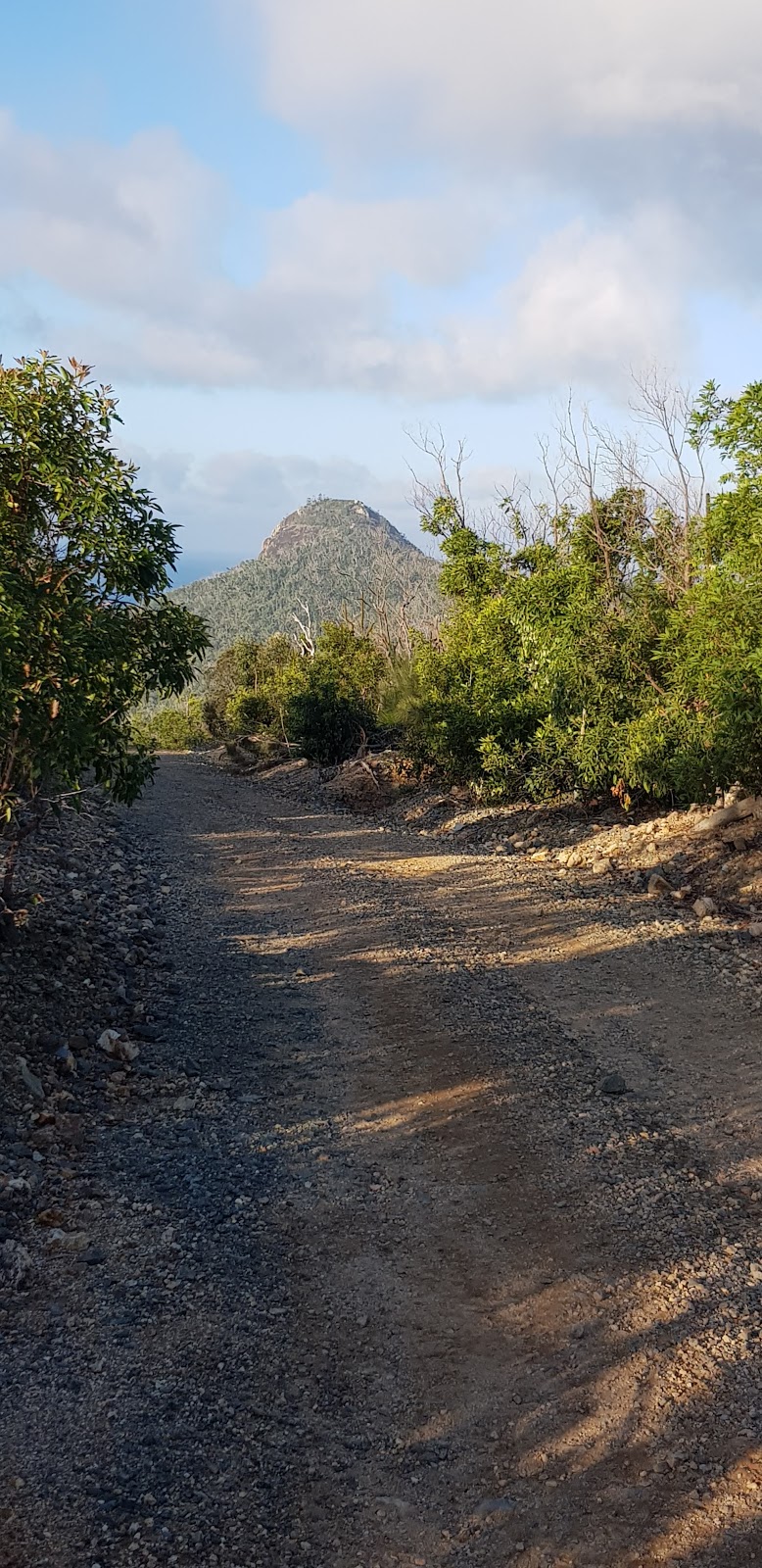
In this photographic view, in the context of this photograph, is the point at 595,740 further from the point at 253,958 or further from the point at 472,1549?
the point at 472,1549

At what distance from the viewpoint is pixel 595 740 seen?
13.5 meters

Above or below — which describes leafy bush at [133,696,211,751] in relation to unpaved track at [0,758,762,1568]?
above

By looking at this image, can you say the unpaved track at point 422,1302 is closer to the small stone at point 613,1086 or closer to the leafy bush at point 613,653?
the small stone at point 613,1086

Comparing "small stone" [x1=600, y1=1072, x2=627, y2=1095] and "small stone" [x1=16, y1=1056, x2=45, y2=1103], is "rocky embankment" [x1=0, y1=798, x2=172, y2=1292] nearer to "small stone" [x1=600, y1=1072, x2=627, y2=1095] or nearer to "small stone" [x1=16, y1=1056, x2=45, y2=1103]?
"small stone" [x1=16, y1=1056, x2=45, y2=1103]

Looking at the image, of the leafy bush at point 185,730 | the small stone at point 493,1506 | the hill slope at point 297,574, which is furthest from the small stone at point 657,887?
the hill slope at point 297,574

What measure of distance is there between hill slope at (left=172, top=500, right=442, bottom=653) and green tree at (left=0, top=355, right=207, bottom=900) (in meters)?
60.0

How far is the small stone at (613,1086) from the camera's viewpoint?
5930 mm

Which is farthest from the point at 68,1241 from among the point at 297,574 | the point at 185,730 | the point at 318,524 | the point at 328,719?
the point at 318,524

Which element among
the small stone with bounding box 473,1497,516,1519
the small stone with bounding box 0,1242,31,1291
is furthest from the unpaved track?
the small stone with bounding box 0,1242,31,1291

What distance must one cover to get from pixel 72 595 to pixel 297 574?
105 meters

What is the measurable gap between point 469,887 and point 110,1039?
5.85m

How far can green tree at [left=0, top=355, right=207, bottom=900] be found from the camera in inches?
232

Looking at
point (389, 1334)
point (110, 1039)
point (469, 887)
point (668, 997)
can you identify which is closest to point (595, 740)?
point (469, 887)

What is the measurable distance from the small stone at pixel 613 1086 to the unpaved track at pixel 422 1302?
0.33 ft
